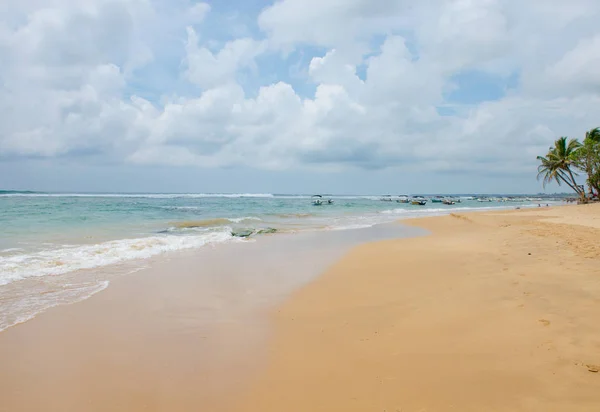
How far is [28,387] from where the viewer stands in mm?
3891

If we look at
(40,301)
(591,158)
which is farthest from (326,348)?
(591,158)

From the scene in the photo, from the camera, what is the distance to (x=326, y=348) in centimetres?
479

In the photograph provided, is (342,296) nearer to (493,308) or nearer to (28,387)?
(493,308)

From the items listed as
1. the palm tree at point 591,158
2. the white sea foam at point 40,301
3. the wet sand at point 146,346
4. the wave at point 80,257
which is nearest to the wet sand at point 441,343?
the wet sand at point 146,346

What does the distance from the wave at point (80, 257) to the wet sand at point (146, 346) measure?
2162 mm

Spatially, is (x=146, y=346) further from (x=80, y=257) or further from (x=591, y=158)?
(x=591, y=158)

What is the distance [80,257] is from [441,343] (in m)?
10.8

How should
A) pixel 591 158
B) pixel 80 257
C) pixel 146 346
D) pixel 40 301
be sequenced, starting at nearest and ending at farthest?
pixel 146 346 < pixel 40 301 < pixel 80 257 < pixel 591 158

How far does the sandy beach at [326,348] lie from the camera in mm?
3598

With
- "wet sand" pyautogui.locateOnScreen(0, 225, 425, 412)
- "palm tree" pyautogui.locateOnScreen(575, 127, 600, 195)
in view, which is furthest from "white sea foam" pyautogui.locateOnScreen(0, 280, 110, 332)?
"palm tree" pyautogui.locateOnScreen(575, 127, 600, 195)

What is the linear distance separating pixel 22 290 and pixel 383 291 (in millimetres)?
7632

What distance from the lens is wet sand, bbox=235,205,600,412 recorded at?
354 centimetres

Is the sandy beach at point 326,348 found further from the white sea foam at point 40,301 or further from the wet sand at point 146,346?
the white sea foam at point 40,301

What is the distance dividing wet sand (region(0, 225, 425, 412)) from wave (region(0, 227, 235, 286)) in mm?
2162
